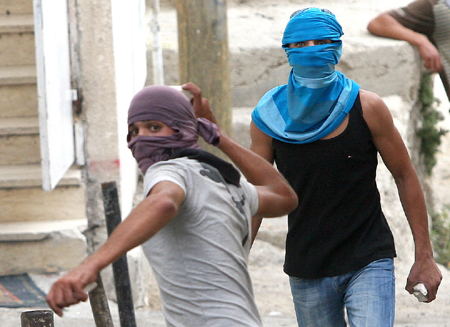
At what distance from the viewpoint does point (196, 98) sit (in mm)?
2438

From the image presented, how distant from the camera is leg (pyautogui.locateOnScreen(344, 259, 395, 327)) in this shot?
2.64 meters

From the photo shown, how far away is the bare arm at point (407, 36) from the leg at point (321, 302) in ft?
15.4

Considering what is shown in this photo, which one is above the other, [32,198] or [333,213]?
[333,213]

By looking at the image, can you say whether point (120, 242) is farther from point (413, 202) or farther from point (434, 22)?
point (434, 22)

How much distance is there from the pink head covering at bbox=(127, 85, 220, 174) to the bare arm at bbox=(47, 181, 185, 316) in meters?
→ 0.23

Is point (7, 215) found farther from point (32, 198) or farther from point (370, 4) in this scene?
point (370, 4)

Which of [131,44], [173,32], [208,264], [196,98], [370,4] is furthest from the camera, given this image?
[370,4]

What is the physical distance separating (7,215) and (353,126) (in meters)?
3.13

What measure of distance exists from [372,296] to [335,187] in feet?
1.39

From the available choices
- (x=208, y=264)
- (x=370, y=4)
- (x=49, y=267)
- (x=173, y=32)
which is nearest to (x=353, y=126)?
(x=208, y=264)

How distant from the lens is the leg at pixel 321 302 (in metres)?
2.78

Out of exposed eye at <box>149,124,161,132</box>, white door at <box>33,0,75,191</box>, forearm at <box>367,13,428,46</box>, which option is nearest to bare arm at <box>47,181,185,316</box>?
exposed eye at <box>149,124,161,132</box>

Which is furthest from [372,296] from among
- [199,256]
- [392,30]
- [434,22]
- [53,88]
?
[392,30]

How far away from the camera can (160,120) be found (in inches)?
79.2
